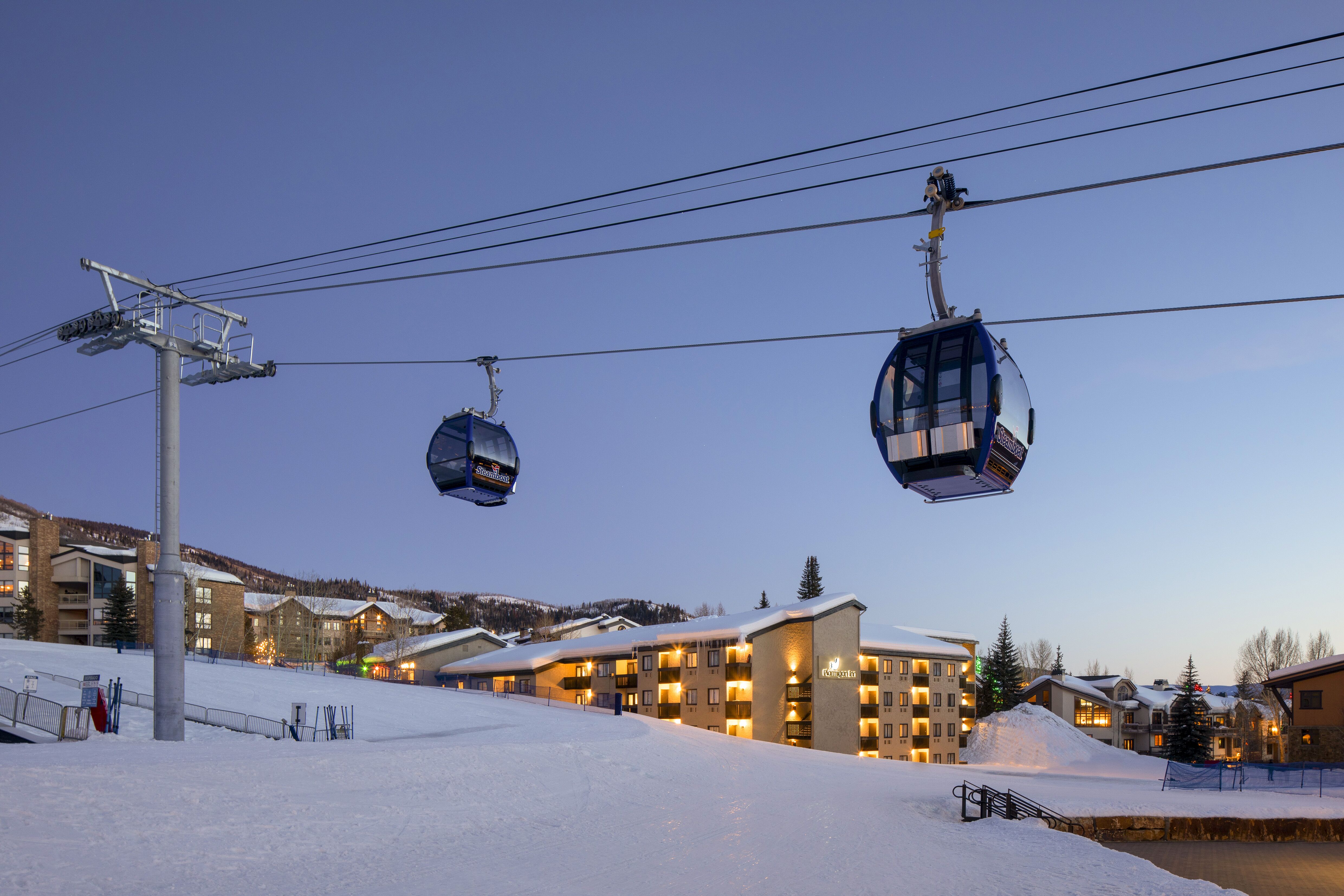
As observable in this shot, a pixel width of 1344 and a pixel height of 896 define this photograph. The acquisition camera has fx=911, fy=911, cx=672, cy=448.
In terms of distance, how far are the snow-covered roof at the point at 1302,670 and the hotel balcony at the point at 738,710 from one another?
27.5 meters

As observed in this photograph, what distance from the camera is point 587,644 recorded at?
65.1 metres

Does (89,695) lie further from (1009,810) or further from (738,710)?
(738,710)

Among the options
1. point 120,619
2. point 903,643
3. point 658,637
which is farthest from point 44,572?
point 903,643

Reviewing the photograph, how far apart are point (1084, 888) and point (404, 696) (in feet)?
115

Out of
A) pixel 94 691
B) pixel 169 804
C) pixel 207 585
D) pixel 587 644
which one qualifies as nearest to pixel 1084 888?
pixel 169 804

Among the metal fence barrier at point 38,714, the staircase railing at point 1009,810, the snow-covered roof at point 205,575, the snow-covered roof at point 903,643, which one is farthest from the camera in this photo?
the snow-covered roof at point 205,575

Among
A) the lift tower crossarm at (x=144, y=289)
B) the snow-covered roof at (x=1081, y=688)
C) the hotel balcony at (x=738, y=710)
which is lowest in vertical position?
the snow-covered roof at (x=1081, y=688)

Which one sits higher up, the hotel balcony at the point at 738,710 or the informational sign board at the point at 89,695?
the informational sign board at the point at 89,695

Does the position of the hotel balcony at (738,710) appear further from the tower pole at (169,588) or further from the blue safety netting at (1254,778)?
the tower pole at (169,588)

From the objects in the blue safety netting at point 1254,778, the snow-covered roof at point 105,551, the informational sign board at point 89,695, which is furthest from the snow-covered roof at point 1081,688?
the snow-covered roof at point 105,551

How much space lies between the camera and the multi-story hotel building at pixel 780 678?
56.0 m

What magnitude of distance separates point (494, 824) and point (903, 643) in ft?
165

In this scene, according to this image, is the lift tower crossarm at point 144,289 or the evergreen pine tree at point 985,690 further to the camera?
the evergreen pine tree at point 985,690

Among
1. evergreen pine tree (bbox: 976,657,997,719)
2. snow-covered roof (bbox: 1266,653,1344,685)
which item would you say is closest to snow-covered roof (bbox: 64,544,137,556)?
evergreen pine tree (bbox: 976,657,997,719)
